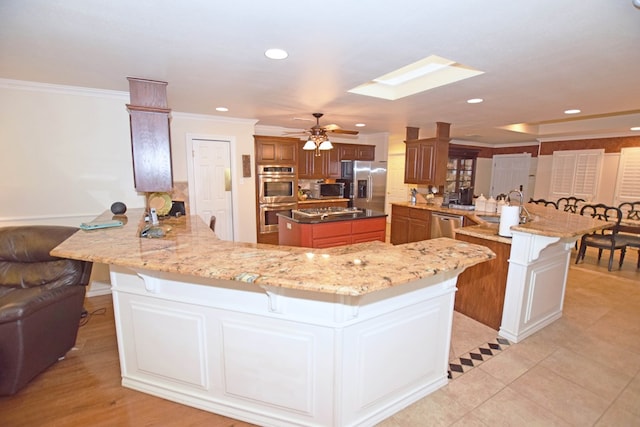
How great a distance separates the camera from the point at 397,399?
68.5 inches

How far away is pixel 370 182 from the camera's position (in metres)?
6.55

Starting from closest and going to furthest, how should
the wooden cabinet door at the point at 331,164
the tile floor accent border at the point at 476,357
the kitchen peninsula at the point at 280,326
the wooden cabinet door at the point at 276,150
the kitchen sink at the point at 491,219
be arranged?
the kitchen peninsula at the point at 280,326 < the tile floor accent border at the point at 476,357 < the kitchen sink at the point at 491,219 < the wooden cabinet door at the point at 276,150 < the wooden cabinet door at the point at 331,164

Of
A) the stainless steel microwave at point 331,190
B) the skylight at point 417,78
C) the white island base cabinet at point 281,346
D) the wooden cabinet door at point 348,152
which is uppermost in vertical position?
the skylight at point 417,78

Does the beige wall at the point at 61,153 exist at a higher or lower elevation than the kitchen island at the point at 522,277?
higher

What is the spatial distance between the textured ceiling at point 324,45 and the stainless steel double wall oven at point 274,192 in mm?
2108

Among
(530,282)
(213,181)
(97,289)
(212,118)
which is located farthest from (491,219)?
(97,289)

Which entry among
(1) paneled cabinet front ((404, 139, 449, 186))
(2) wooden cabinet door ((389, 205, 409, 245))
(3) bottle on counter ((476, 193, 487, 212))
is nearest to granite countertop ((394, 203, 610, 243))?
(3) bottle on counter ((476, 193, 487, 212))

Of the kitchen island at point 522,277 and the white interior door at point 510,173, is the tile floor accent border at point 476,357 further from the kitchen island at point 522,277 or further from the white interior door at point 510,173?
the white interior door at point 510,173

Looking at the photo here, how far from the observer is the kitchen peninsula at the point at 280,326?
1425mm

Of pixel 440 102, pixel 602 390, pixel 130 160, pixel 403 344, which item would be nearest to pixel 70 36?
pixel 130 160


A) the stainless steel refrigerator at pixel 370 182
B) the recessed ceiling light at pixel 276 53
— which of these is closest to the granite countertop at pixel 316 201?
the stainless steel refrigerator at pixel 370 182

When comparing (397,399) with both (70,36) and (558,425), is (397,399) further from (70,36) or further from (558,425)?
(70,36)

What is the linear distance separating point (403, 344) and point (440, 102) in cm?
286

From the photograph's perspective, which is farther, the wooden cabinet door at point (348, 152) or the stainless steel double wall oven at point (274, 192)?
the wooden cabinet door at point (348, 152)
